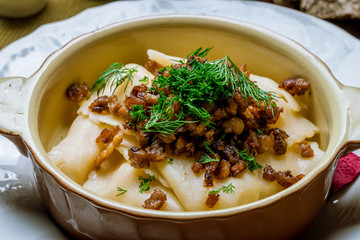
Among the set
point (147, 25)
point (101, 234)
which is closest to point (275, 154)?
point (101, 234)

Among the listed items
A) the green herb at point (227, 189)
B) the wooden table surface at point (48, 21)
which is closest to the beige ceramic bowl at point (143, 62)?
the green herb at point (227, 189)

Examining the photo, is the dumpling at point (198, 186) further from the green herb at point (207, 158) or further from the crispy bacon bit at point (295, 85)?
the crispy bacon bit at point (295, 85)

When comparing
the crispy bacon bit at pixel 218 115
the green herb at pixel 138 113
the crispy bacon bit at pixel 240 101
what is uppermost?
the crispy bacon bit at pixel 240 101

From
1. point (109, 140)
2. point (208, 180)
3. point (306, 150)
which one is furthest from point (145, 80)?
point (306, 150)

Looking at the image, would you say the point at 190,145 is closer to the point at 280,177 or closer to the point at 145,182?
the point at 145,182

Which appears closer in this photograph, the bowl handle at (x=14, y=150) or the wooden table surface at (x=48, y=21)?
the bowl handle at (x=14, y=150)

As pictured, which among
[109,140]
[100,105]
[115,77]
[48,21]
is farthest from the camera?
[48,21]

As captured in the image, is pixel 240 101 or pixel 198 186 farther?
pixel 240 101

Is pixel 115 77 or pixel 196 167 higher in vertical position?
pixel 115 77
